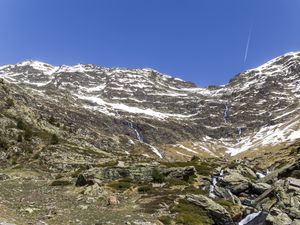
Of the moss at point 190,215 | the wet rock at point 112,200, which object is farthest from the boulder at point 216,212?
the wet rock at point 112,200

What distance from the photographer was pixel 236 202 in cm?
5091

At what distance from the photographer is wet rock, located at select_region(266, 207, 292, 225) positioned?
33.0 m

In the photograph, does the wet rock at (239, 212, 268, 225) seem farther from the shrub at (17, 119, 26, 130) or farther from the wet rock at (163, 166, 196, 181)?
the shrub at (17, 119, 26, 130)

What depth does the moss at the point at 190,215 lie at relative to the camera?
114 ft

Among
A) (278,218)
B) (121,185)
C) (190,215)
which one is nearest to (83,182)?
(121,185)

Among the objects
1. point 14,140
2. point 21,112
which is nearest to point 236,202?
point 14,140

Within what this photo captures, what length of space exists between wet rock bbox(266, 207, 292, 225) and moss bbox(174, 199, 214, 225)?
219 inches

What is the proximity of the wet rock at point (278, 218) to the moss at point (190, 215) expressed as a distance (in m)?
5.56

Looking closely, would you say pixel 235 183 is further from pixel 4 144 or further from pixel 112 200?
pixel 4 144

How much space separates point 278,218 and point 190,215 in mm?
7484

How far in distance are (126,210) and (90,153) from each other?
50422 mm

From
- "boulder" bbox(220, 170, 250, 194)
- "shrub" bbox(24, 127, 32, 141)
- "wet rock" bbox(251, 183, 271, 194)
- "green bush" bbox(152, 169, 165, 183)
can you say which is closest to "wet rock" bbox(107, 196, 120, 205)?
"green bush" bbox(152, 169, 165, 183)

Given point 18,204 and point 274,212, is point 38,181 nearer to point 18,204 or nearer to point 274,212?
point 18,204

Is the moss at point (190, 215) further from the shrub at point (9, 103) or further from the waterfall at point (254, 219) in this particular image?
the shrub at point (9, 103)
